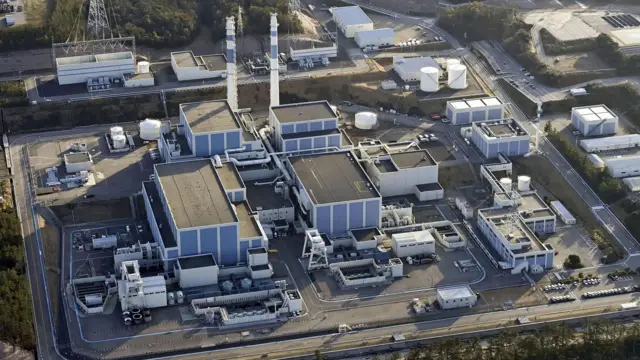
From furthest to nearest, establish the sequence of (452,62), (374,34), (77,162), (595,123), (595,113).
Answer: (374,34) → (452,62) → (595,113) → (595,123) → (77,162)

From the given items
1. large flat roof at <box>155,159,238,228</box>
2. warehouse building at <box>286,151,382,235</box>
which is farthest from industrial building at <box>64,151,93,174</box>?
warehouse building at <box>286,151,382,235</box>

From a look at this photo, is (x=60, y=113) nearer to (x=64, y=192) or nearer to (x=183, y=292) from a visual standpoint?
(x=64, y=192)

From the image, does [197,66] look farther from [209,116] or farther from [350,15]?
[350,15]

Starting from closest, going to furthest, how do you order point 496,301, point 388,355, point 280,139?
point 388,355 < point 496,301 < point 280,139

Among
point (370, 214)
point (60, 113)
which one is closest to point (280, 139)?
point (370, 214)

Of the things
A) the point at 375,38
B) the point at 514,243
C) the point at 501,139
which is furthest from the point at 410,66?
the point at 514,243

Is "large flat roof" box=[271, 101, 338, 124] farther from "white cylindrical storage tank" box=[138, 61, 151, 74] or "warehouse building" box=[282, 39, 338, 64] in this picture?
"white cylindrical storage tank" box=[138, 61, 151, 74]

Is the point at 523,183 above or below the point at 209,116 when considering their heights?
below
